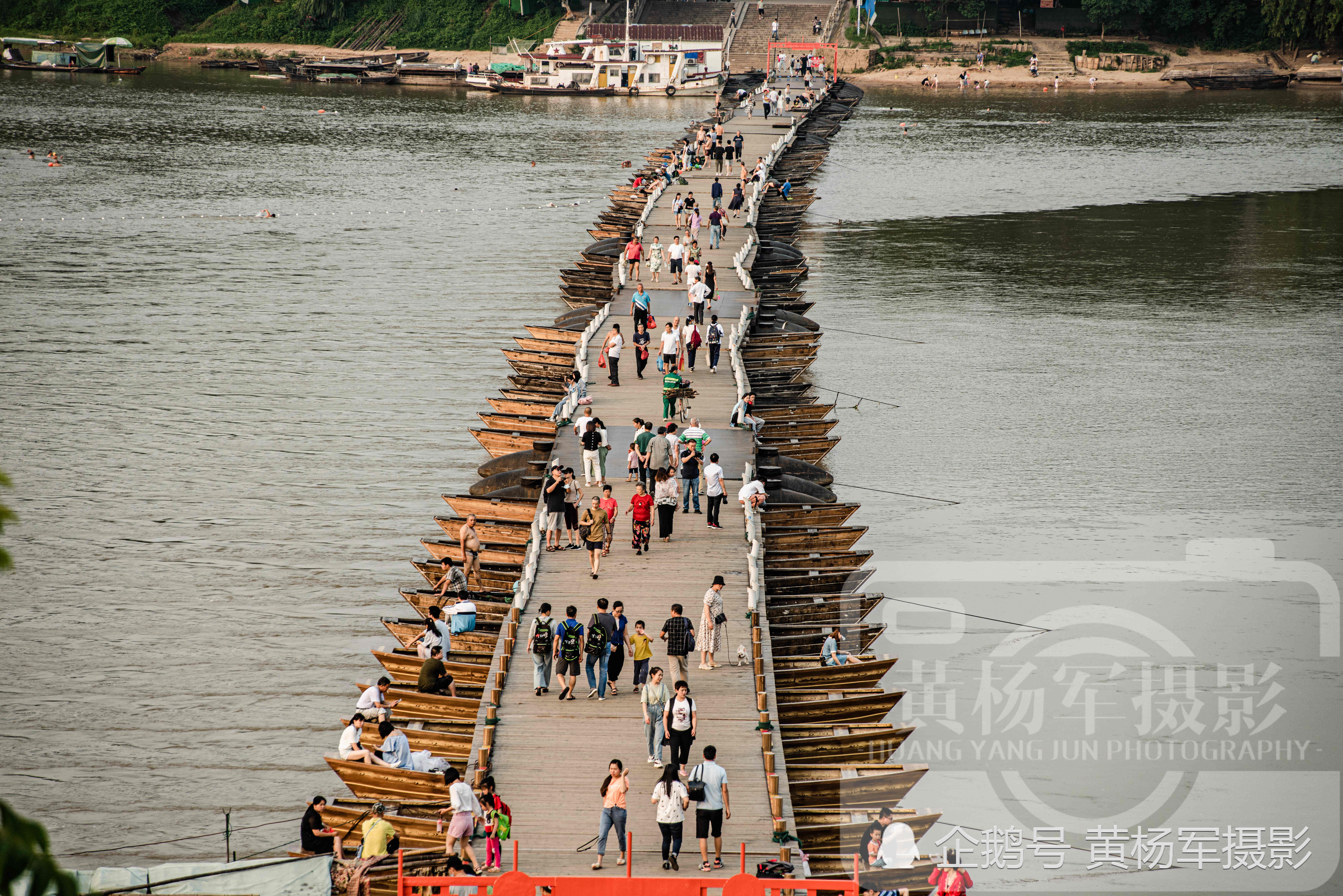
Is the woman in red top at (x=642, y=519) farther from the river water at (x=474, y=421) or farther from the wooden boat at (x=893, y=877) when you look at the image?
the wooden boat at (x=893, y=877)

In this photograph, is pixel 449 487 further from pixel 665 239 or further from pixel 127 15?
pixel 127 15

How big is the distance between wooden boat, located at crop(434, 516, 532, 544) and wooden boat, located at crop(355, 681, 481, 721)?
26.0 feet

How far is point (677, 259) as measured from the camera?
5600 centimetres

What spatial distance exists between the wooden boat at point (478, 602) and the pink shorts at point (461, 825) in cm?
807

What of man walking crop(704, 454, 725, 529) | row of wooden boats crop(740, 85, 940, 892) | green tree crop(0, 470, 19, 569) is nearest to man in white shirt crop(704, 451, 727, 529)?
man walking crop(704, 454, 725, 529)

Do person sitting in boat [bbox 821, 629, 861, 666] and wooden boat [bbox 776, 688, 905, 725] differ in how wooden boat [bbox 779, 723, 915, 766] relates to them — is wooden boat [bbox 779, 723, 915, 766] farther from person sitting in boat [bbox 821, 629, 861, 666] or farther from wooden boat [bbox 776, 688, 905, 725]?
person sitting in boat [bbox 821, 629, 861, 666]

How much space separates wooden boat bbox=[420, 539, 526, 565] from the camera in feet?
107

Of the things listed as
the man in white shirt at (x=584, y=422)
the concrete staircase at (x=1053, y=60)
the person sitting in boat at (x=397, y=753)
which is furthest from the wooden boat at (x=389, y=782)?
the concrete staircase at (x=1053, y=60)

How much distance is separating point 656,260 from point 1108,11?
109 metres

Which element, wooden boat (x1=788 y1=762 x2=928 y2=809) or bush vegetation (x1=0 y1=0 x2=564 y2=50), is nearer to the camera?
wooden boat (x1=788 y1=762 x2=928 y2=809)

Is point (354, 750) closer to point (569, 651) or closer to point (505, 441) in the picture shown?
point (569, 651)

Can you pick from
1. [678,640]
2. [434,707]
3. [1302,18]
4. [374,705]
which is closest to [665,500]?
[678,640]

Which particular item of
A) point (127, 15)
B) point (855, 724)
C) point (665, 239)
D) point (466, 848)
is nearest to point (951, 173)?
point (665, 239)

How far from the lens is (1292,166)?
104 m
